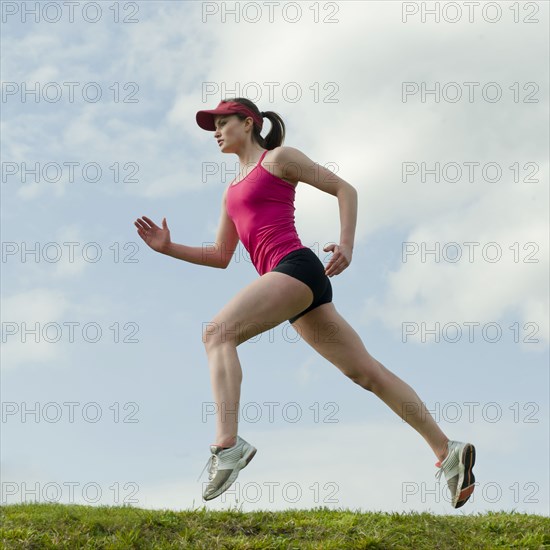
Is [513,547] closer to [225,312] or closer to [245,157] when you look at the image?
[225,312]

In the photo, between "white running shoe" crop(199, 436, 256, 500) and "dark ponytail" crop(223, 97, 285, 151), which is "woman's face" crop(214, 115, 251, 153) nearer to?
"dark ponytail" crop(223, 97, 285, 151)

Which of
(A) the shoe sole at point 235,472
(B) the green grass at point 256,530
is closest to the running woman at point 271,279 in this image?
(A) the shoe sole at point 235,472

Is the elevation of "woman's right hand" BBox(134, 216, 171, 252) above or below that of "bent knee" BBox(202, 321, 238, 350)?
above

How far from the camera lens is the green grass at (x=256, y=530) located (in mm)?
6230

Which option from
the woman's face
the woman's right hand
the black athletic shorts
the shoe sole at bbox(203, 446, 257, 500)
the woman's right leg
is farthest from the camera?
the woman's right hand

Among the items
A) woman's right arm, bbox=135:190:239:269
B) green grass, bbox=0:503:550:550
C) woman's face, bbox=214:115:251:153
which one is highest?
woman's face, bbox=214:115:251:153

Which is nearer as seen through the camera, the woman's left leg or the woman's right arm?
the woman's left leg

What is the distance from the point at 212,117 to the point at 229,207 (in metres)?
0.75

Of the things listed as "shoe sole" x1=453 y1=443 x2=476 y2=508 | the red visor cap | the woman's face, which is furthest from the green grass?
the red visor cap

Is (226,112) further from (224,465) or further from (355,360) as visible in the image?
(224,465)

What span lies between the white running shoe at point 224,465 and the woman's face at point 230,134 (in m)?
2.19

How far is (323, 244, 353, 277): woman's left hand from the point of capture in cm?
538

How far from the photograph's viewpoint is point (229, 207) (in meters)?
5.82

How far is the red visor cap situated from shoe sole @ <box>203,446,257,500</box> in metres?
2.46
